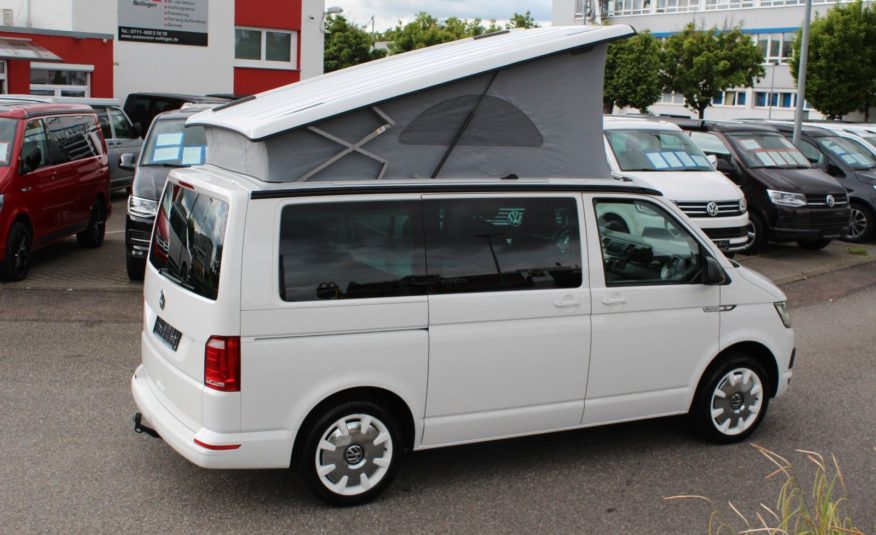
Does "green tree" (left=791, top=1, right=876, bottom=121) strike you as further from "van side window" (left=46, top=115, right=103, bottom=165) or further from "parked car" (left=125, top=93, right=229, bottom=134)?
"van side window" (left=46, top=115, right=103, bottom=165)

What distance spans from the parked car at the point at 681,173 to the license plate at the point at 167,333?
8.66 metres

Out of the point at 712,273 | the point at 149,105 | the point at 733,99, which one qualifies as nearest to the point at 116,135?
the point at 149,105

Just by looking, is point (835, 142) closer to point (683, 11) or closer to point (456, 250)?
point (456, 250)

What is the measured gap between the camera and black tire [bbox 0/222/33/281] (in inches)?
450

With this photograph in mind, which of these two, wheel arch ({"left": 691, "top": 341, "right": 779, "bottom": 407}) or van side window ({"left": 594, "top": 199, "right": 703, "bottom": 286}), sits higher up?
van side window ({"left": 594, "top": 199, "right": 703, "bottom": 286})

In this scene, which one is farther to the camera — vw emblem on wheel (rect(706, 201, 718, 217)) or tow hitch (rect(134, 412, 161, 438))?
vw emblem on wheel (rect(706, 201, 718, 217))

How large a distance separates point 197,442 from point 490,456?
6.80 ft

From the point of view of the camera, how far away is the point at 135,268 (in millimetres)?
12031

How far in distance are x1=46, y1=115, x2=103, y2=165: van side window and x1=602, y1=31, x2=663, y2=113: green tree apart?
51590mm

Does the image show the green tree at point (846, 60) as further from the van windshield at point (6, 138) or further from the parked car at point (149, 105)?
the van windshield at point (6, 138)

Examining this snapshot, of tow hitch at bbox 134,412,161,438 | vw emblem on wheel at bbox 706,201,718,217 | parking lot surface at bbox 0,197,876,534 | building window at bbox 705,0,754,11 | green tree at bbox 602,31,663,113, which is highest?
building window at bbox 705,0,754,11

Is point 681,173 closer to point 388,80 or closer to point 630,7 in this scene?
point 388,80

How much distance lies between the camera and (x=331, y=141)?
556cm

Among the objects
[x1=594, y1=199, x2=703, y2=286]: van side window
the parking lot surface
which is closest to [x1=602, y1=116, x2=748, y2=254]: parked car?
the parking lot surface
